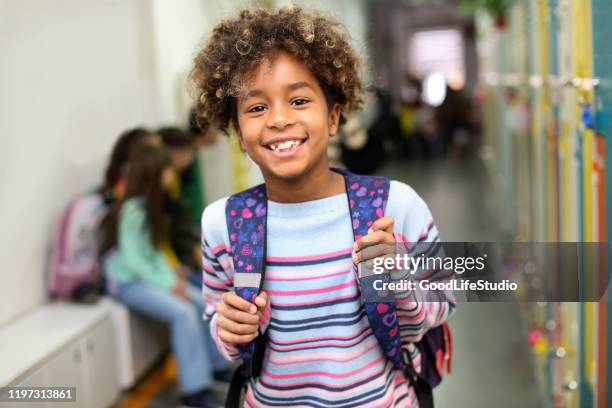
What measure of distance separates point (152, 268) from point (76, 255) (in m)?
0.36

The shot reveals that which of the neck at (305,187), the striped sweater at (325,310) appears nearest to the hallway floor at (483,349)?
the striped sweater at (325,310)

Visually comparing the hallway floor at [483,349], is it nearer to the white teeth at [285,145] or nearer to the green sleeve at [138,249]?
the white teeth at [285,145]

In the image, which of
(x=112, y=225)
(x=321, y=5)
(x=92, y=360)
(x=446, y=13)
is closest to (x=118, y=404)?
(x=92, y=360)

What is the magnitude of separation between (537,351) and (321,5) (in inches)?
96.5

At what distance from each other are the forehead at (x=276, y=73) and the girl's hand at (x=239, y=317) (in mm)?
367

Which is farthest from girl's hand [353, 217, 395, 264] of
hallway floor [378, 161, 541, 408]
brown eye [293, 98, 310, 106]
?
brown eye [293, 98, 310, 106]

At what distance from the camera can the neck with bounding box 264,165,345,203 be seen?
4.75 feet

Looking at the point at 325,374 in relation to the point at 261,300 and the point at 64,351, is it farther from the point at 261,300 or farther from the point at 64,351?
the point at 64,351

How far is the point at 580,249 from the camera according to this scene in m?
1.39

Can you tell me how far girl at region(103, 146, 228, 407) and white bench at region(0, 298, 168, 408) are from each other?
15cm

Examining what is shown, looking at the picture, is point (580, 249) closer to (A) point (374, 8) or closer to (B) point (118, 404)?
(B) point (118, 404)

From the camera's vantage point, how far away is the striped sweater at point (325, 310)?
55.3 inches

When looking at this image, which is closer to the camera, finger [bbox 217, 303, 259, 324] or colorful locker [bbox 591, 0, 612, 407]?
finger [bbox 217, 303, 259, 324]

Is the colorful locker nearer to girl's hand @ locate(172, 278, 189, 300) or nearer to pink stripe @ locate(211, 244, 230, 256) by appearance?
pink stripe @ locate(211, 244, 230, 256)
